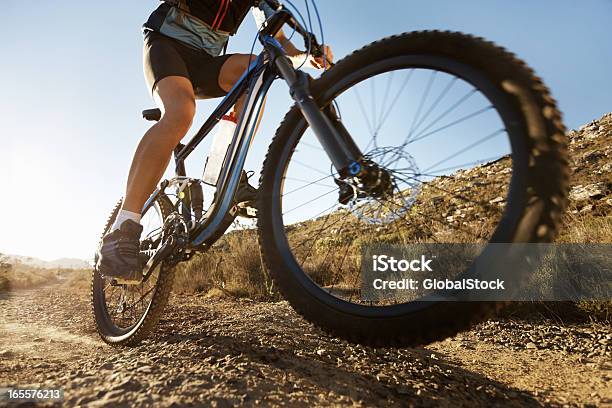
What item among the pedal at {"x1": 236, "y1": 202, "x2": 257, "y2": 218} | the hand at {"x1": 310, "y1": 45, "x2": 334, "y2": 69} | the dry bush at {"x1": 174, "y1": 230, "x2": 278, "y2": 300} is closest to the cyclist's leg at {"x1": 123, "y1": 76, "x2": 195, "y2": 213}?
the pedal at {"x1": 236, "y1": 202, "x2": 257, "y2": 218}

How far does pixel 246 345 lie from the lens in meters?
1.92

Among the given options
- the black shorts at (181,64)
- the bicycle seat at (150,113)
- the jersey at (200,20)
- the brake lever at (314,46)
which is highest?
the jersey at (200,20)

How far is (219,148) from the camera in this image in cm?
244

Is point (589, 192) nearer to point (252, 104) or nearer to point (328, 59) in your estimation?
point (328, 59)

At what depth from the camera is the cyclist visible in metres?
2.22

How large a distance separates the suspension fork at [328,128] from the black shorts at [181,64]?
90 centimetres

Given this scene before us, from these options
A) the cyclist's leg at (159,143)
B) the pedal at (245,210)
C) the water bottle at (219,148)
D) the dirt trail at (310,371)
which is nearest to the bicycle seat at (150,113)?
the cyclist's leg at (159,143)

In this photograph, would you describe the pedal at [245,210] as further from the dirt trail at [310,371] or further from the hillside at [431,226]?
the dirt trail at [310,371]

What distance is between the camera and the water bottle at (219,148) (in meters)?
2.39

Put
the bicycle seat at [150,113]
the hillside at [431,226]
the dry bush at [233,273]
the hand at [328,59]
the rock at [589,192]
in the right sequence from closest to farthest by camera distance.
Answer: the hillside at [431,226] → the hand at [328,59] → the bicycle seat at [150,113] → the dry bush at [233,273] → the rock at [589,192]

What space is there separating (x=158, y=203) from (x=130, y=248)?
2.73 ft

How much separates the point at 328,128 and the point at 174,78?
1.27 metres

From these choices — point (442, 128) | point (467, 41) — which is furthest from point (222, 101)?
point (467, 41)

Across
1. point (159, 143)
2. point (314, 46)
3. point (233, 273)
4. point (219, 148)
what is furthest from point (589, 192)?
point (159, 143)
